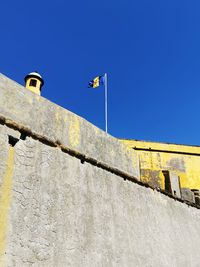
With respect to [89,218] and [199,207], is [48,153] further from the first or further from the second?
[199,207]

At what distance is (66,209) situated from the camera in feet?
11.5

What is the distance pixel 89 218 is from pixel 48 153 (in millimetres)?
963

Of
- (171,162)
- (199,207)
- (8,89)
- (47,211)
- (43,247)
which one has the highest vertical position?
(171,162)

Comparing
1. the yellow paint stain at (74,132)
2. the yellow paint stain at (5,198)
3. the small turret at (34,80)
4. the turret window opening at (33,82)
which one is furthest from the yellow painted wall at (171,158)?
Answer: the yellow paint stain at (5,198)

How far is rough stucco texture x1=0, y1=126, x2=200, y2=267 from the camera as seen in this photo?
9.96ft

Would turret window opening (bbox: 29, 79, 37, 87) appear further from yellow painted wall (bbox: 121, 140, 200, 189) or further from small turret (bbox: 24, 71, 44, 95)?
yellow painted wall (bbox: 121, 140, 200, 189)

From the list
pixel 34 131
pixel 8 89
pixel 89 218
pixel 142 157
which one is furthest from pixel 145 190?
pixel 142 157

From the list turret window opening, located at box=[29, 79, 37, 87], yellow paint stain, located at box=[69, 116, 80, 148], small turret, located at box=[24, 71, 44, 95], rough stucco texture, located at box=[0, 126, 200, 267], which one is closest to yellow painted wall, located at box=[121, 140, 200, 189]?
rough stucco texture, located at box=[0, 126, 200, 267]

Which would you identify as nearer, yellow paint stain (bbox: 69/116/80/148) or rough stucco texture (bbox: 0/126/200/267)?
rough stucco texture (bbox: 0/126/200/267)

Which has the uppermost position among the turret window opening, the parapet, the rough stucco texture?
the turret window opening

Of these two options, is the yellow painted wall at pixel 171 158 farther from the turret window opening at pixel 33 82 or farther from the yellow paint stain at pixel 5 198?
the yellow paint stain at pixel 5 198

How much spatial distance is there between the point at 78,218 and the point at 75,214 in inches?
2.4

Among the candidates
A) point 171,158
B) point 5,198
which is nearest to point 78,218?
point 5,198

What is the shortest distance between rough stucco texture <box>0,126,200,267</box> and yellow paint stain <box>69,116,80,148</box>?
0.92 ft
